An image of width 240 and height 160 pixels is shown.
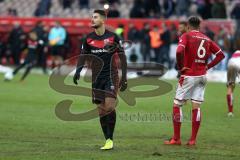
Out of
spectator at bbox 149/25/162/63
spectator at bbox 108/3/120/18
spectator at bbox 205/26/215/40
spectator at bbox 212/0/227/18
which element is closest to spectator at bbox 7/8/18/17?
spectator at bbox 108/3/120/18

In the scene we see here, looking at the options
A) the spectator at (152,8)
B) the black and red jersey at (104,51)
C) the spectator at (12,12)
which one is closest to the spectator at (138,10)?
the spectator at (152,8)

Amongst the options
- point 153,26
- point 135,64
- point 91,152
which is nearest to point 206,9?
point 153,26

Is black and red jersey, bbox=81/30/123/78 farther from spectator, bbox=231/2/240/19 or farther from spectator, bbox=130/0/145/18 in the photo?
spectator, bbox=130/0/145/18

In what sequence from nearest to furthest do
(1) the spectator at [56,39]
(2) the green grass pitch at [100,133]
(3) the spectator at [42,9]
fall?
(2) the green grass pitch at [100,133] < (1) the spectator at [56,39] < (3) the spectator at [42,9]

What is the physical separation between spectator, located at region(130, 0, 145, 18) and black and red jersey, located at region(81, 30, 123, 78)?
76.3 feet

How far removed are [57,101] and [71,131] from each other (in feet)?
20.3

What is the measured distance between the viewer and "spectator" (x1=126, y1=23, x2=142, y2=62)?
32.8 meters

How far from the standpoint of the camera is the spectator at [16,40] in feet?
113

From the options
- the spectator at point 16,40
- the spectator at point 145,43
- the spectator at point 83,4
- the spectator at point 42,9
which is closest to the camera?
the spectator at point 145,43

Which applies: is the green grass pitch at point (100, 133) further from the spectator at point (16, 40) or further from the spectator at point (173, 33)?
the spectator at point (16, 40)

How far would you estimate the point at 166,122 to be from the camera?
1619 cm

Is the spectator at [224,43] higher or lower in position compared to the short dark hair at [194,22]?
lower

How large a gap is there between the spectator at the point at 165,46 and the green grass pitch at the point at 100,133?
35.5 ft

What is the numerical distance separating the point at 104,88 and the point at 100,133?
2117 mm
